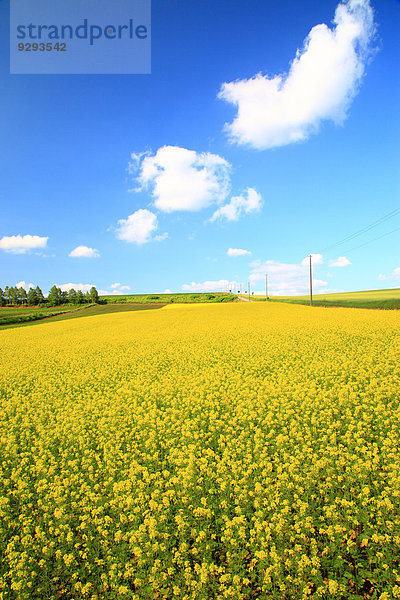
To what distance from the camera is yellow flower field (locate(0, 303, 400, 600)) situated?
159 inches

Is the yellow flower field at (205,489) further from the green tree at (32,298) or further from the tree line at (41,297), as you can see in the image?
the green tree at (32,298)

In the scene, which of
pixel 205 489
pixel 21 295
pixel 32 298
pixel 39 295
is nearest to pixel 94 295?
pixel 32 298

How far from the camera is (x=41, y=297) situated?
11769cm

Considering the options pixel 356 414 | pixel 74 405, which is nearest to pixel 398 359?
pixel 356 414

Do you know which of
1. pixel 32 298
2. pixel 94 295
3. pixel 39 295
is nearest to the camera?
pixel 94 295

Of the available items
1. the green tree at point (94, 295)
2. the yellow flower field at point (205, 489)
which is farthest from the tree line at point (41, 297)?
the yellow flower field at point (205, 489)

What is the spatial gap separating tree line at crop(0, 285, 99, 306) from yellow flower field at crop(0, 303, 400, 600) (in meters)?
93.7

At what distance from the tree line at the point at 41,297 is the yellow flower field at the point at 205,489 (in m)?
93.7

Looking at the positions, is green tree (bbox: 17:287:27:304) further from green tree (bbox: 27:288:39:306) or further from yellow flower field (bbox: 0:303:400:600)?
yellow flower field (bbox: 0:303:400:600)

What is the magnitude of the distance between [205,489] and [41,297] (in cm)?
12857

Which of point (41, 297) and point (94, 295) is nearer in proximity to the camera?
point (94, 295)

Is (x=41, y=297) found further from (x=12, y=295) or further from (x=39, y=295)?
(x=12, y=295)

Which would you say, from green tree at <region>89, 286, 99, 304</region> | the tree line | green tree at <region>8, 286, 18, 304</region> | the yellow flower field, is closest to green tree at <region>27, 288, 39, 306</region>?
→ the tree line

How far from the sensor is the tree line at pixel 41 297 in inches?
3939
